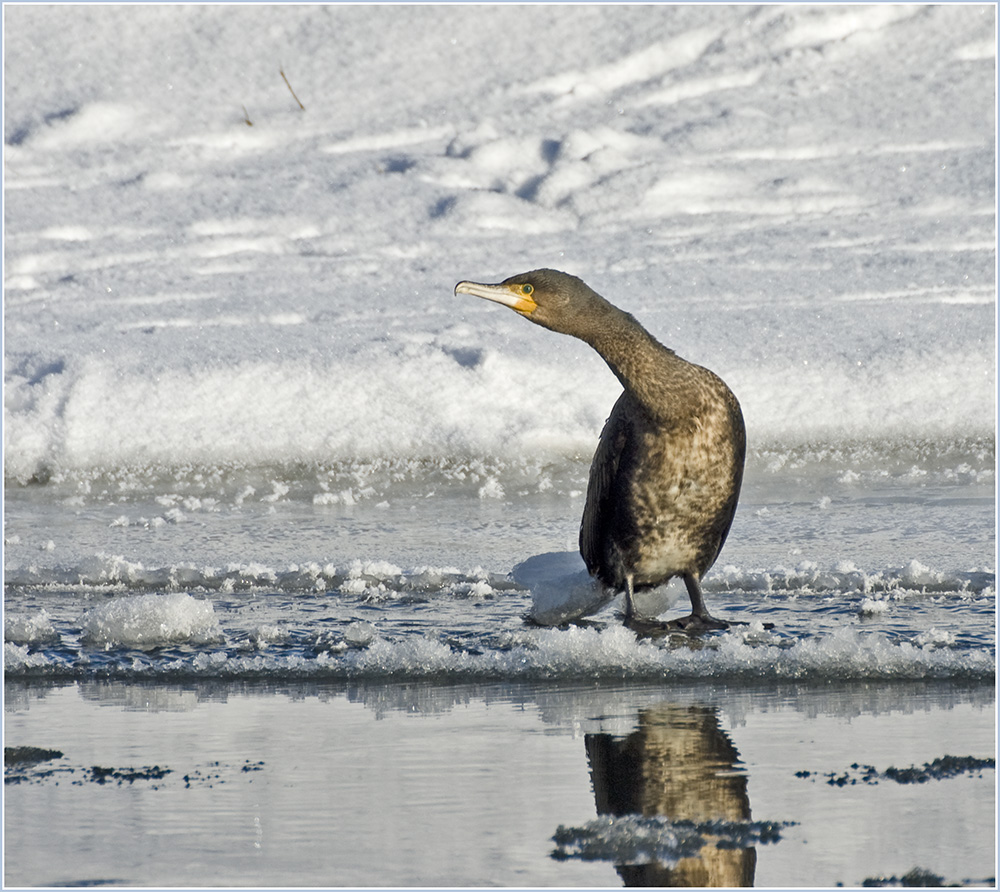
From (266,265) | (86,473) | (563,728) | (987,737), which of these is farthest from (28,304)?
(987,737)

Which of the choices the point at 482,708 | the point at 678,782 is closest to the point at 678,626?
the point at 482,708

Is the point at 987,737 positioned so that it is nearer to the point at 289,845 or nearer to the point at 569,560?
A: the point at 289,845

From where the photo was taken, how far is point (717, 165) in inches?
463

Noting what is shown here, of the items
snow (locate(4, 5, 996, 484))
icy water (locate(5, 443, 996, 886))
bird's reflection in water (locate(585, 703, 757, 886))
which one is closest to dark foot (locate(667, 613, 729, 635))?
icy water (locate(5, 443, 996, 886))

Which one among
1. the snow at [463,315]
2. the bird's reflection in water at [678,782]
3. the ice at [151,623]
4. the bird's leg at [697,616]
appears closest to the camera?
the bird's reflection in water at [678,782]

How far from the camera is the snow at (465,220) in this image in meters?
7.63

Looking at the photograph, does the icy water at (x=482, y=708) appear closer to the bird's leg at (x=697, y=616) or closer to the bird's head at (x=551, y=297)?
the bird's leg at (x=697, y=616)

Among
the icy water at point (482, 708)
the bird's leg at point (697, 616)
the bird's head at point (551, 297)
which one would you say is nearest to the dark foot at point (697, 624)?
the bird's leg at point (697, 616)

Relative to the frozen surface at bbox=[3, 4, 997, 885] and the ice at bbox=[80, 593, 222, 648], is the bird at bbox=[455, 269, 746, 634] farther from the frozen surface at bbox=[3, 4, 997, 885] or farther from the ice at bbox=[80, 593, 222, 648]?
the ice at bbox=[80, 593, 222, 648]

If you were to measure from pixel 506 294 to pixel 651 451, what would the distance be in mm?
751

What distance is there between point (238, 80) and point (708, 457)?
454 inches

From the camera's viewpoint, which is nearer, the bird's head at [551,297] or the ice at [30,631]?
the ice at [30,631]

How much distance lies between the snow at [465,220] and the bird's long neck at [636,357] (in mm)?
2400

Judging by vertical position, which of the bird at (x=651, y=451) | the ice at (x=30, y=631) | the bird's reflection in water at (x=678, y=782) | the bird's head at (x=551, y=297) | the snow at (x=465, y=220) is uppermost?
the snow at (x=465, y=220)
